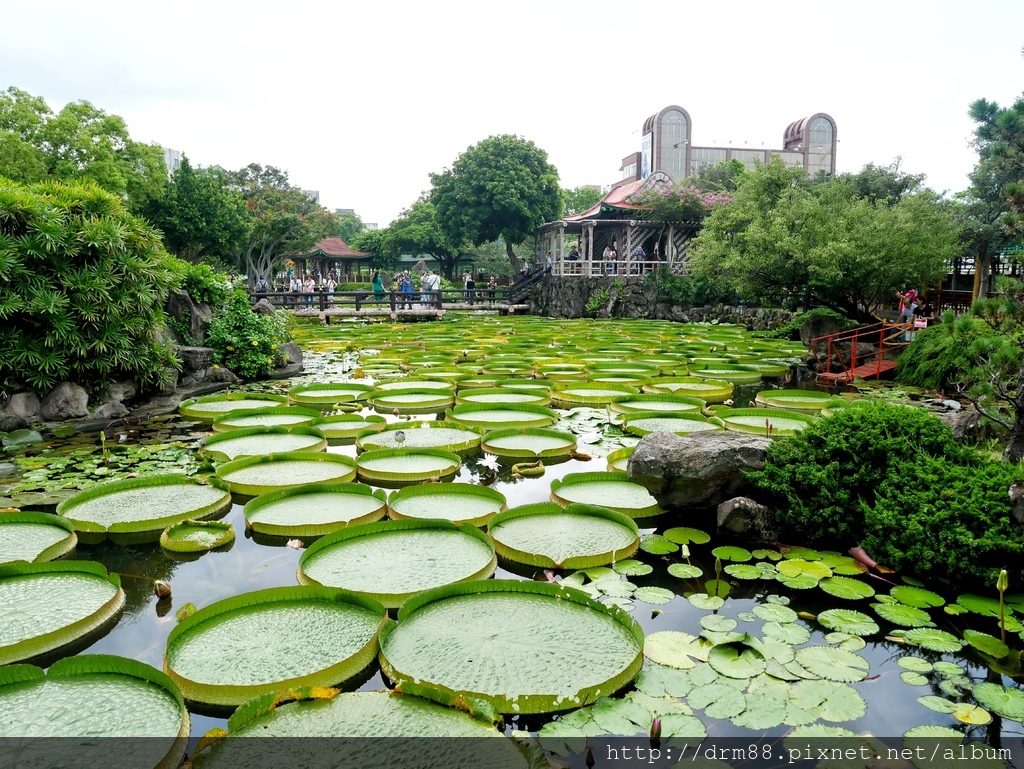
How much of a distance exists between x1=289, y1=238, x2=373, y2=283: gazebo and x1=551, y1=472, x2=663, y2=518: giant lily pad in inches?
1507

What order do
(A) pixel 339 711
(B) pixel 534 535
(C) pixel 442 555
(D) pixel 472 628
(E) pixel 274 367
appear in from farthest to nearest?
(E) pixel 274 367 → (B) pixel 534 535 → (C) pixel 442 555 → (D) pixel 472 628 → (A) pixel 339 711

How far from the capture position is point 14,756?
216 centimetres

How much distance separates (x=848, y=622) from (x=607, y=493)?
76.6 inches

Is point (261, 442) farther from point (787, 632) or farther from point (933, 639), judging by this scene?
point (933, 639)

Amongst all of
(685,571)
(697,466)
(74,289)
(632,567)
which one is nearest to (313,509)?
(632,567)

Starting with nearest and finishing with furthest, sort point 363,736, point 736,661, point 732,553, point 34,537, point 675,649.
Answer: point 363,736 → point 736,661 → point 675,649 → point 732,553 → point 34,537

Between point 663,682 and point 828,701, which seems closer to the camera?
point 828,701

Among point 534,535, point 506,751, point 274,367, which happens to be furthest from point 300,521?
point 274,367

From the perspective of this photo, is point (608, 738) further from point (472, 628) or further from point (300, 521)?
point (300, 521)

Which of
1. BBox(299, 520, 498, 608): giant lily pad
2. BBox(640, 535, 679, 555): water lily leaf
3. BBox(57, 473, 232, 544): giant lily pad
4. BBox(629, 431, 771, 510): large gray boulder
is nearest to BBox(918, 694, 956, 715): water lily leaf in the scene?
BBox(640, 535, 679, 555): water lily leaf

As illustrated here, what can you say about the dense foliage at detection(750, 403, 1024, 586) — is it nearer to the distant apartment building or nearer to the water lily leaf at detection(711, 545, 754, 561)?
the water lily leaf at detection(711, 545, 754, 561)

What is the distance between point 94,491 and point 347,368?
23.7 feet

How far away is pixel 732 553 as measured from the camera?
3.99m

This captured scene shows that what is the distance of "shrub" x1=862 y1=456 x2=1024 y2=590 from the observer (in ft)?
11.0
